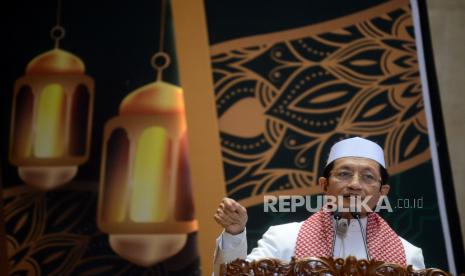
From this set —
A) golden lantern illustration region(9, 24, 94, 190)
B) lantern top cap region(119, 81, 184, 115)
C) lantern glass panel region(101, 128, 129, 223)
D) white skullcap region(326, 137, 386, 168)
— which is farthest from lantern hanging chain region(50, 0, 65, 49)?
white skullcap region(326, 137, 386, 168)

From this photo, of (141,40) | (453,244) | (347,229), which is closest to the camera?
(347,229)

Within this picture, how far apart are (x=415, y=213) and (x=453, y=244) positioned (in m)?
0.28

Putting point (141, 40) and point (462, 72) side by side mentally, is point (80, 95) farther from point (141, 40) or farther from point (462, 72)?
point (462, 72)

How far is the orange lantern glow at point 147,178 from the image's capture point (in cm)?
359

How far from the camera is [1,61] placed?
376cm

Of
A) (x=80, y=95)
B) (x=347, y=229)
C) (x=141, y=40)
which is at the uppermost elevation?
(x=141, y=40)

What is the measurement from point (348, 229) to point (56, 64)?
215 cm

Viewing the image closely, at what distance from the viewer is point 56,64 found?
379cm

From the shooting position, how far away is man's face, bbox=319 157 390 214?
259 cm

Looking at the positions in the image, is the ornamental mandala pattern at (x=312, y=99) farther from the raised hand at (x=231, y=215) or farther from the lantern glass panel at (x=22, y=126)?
the raised hand at (x=231, y=215)

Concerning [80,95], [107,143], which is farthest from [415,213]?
[80,95]

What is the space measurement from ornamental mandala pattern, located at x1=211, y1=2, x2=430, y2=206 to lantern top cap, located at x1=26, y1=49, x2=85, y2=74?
34.4 inches

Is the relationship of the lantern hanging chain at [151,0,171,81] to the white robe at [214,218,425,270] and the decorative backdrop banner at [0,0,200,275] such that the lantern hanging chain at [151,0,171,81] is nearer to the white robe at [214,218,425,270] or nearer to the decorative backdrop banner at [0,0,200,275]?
the decorative backdrop banner at [0,0,200,275]

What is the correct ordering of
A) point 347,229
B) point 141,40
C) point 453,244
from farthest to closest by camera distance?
1. point 141,40
2. point 453,244
3. point 347,229
